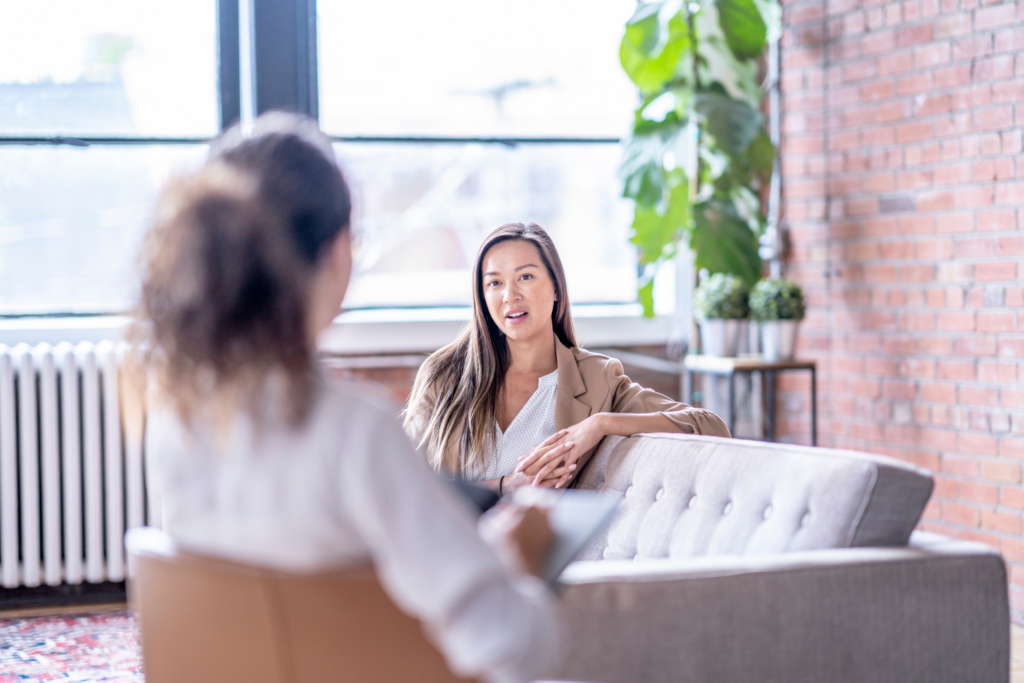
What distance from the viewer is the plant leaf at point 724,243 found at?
150 inches

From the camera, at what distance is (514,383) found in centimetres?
258

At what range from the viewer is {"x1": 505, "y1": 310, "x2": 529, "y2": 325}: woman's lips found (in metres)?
2.51

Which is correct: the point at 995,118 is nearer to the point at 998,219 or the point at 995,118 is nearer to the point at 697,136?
the point at 998,219

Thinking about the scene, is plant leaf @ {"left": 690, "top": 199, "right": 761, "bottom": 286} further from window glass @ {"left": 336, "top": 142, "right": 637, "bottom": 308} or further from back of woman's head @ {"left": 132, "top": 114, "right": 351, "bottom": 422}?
back of woman's head @ {"left": 132, "top": 114, "right": 351, "bottom": 422}

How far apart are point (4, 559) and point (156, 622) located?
284cm

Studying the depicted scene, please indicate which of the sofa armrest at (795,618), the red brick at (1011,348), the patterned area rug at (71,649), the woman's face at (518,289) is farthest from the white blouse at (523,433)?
the red brick at (1011,348)

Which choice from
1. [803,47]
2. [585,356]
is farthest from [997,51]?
[585,356]

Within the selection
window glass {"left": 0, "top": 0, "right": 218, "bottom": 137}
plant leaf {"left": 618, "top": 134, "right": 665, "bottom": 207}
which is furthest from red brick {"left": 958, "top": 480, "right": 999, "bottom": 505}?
window glass {"left": 0, "top": 0, "right": 218, "bottom": 137}

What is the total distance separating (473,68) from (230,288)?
3438 mm

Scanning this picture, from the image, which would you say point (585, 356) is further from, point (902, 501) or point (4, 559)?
point (4, 559)

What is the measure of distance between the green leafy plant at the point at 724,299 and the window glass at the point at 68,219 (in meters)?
2.02

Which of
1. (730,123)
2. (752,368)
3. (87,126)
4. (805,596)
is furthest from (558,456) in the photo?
(87,126)

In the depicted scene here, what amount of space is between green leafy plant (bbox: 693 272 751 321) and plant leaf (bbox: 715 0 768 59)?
897 millimetres

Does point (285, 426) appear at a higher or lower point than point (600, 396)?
higher
